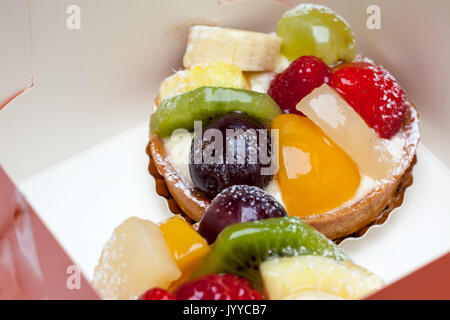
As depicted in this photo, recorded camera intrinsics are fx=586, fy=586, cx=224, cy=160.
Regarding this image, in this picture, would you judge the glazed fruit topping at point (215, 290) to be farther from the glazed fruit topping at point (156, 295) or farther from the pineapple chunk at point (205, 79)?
the pineapple chunk at point (205, 79)

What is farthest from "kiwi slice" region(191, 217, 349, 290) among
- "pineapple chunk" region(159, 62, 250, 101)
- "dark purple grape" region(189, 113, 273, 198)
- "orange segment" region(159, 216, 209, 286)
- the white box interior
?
"pineapple chunk" region(159, 62, 250, 101)

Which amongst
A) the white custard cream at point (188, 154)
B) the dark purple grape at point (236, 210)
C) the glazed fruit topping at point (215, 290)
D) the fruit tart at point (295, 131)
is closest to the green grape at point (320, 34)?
the fruit tart at point (295, 131)

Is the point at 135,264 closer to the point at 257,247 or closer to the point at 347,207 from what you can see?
the point at 257,247

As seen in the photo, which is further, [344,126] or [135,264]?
[344,126]

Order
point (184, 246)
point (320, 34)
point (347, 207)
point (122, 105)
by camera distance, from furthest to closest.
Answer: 1. point (122, 105)
2. point (320, 34)
3. point (347, 207)
4. point (184, 246)

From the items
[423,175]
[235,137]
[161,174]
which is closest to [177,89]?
[161,174]

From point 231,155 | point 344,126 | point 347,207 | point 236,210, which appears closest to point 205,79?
point 231,155

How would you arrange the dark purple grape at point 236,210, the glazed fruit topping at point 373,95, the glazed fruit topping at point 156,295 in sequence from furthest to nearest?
1. the glazed fruit topping at point 373,95
2. the dark purple grape at point 236,210
3. the glazed fruit topping at point 156,295
